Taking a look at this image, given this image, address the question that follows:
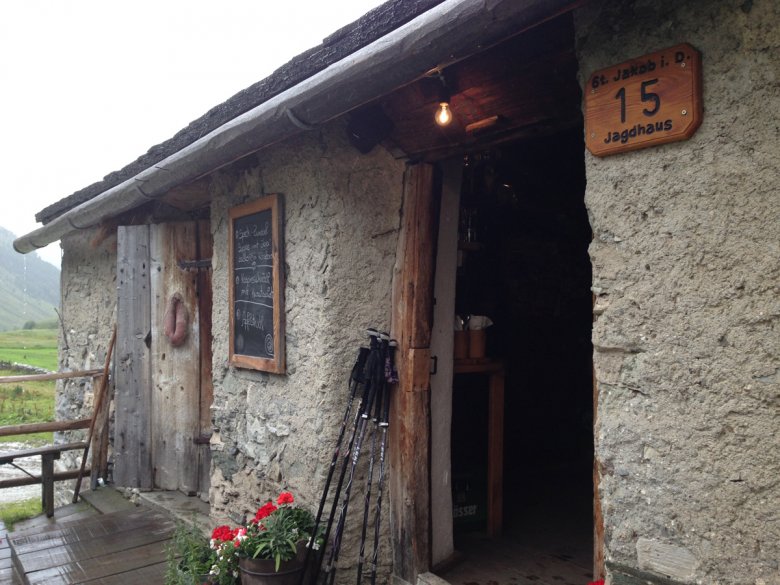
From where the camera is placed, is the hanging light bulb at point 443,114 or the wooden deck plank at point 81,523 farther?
the wooden deck plank at point 81,523

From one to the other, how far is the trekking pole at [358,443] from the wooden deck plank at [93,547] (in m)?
1.55

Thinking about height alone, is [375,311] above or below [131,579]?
above

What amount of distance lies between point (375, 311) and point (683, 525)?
6.33 feet

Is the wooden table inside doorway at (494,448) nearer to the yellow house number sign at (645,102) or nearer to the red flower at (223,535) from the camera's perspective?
the red flower at (223,535)

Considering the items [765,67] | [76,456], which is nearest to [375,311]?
[765,67]

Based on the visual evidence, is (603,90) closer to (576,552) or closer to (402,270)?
(402,270)

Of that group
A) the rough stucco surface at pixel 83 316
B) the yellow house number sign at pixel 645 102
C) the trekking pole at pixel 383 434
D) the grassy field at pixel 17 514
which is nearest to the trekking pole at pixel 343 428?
the trekking pole at pixel 383 434

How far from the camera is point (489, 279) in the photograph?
189 inches

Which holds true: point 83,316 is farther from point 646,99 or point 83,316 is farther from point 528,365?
point 646,99

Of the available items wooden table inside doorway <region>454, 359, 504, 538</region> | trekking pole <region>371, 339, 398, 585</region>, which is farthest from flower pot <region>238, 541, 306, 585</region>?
wooden table inside doorway <region>454, 359, 504, 538</region>

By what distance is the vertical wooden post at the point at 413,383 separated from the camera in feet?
11.0

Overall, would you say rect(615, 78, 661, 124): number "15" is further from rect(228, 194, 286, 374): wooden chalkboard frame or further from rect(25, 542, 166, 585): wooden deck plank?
rect(25, 542, 166, 585): wooden deck plank

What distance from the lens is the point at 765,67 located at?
67.3 inches

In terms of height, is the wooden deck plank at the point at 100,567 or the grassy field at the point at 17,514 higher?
the wooden deck plank at the point at 100,567
